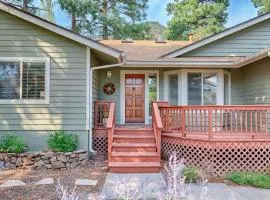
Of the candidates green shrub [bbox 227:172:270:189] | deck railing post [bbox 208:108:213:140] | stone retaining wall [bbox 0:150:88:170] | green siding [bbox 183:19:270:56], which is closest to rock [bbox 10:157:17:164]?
stone retaining wall [bbox 0:150:88:170]

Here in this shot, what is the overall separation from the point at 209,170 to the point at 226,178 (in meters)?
0.57

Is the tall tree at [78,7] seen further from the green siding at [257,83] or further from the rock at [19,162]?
the rock at [19,162]

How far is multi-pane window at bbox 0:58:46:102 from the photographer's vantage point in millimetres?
9469

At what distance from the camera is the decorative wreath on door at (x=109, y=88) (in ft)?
41.0

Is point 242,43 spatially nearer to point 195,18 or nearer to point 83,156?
point 83,156

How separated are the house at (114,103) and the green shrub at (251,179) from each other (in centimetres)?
65

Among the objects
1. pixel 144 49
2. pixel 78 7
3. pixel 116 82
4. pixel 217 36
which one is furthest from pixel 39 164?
pixel 78 7

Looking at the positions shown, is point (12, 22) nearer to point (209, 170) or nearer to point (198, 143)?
point (198, 143)

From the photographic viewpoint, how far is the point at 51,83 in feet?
31.3

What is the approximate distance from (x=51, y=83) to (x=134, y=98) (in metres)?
4.04

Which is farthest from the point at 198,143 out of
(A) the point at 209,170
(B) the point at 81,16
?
(B) the point at 81,16

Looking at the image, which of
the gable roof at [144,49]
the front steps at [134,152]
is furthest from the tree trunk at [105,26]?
the front steps at [134,152]

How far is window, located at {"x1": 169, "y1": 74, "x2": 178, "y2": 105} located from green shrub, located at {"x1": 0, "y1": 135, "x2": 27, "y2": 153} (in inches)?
214

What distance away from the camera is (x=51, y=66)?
9.56 metres
